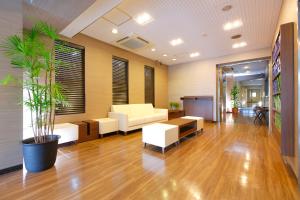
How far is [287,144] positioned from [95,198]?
3.00 m

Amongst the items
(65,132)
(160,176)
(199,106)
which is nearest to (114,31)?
(65,132)

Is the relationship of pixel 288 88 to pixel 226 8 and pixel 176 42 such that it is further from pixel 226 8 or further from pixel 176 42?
pixel 176 42

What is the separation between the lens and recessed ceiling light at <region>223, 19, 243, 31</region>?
370cm

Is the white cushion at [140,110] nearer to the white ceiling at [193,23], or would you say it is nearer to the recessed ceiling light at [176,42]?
the white ceiling at [193,23]

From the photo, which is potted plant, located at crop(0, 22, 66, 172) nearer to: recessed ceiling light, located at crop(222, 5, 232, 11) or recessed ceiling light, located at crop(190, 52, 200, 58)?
recessed ceiling light, located at crop(222, 5, 232, 11)

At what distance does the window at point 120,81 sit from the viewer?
5.49 metres

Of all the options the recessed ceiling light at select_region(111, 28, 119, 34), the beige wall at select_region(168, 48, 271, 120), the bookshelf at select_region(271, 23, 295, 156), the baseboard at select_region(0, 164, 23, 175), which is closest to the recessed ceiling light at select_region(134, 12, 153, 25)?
the recessed ceiling light at select_region(111, 28, 119, 34)

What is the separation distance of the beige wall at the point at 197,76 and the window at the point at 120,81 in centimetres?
324

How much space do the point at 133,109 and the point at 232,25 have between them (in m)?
4.07

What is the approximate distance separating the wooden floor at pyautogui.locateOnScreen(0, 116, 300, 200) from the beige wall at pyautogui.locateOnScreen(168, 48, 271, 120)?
400 centimetres

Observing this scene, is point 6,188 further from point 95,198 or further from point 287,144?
point 287,144

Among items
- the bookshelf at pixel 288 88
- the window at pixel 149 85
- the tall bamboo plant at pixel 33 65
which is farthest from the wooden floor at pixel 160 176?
the window at pixel 149 85

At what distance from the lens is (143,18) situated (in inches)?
137

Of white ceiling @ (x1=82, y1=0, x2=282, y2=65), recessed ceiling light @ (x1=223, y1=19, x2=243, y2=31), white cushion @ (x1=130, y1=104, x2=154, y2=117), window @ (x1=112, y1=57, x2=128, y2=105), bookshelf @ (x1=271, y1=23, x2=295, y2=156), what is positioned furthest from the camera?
white cushion @ (x1=130, y1=104, x2=154, y2=117)
